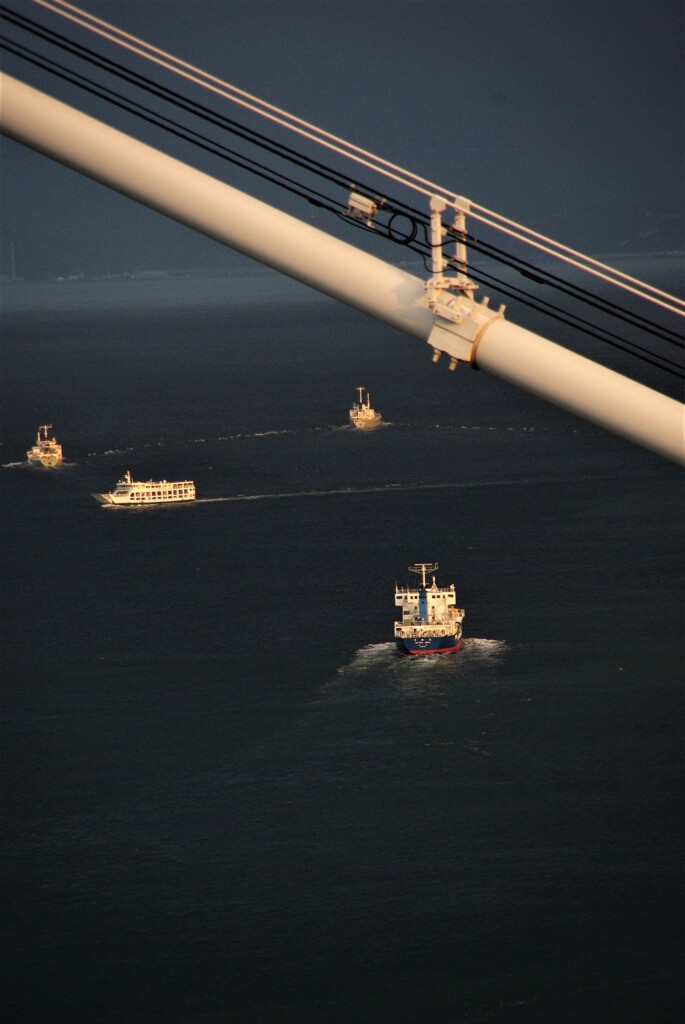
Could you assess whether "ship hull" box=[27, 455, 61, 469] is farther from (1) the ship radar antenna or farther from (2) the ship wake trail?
(2) the ship wake trail

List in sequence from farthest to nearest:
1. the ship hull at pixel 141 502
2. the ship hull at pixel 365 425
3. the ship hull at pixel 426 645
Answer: the ship hull at pixel 365 425
the ship hull at pixel 141 502
the ship hull at pixel 426 645

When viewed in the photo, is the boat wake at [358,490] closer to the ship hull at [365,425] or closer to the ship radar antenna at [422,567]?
the ship radar antenna at [422,567]

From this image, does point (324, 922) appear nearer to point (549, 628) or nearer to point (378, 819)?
point (378, 819)

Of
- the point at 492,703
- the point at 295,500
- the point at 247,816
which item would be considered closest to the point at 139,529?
the point at 295,500

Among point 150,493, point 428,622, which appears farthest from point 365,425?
point 428,622

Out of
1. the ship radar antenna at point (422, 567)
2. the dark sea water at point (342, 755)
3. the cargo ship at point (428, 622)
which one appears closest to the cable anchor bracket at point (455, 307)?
the dark sea water at point (342, 755)

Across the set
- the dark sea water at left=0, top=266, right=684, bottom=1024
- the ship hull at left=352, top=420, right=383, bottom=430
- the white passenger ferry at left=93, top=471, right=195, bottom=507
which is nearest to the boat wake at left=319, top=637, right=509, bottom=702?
the dark sea water at left=0, top=266, right=684, bottom=1024
